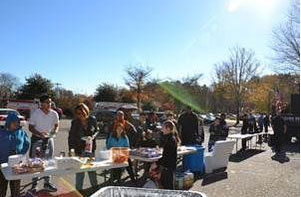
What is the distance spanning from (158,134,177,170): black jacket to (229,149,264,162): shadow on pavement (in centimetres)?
707

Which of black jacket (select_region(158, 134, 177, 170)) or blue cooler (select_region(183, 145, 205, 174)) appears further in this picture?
blue cooler (select_region(183, 145, 205, 174))

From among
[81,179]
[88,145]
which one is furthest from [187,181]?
[88,145]

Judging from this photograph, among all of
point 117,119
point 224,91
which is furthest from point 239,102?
point 117,119

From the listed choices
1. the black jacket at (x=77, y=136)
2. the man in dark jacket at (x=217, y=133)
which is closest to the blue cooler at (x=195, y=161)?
the black jacket at (x=77, y=136)

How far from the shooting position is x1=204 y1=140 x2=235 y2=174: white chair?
36.9ft

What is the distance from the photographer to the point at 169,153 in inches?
300

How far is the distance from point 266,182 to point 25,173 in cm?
644

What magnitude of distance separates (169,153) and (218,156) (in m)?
4.28

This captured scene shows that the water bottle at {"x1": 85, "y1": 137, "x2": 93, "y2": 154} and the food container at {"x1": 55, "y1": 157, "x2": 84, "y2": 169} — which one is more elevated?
the water bottle at {"x1": 85, "y1": 137, "x2": 93, "y2": 154}

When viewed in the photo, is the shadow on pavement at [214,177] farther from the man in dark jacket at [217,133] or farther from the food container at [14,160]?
the food container at [14,160]

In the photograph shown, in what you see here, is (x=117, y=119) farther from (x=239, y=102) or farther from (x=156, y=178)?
(x=239, y=102)

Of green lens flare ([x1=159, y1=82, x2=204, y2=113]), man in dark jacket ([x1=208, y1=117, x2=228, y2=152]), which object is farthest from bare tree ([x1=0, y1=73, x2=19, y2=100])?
man in dark jacket ([x1=208, y1=117, x2=228, y2=152])

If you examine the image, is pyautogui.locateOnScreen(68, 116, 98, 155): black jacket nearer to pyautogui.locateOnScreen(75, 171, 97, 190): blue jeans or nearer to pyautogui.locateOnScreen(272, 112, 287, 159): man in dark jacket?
pyautogui.locateOnScreen(75, 171, 97, 190): blue jeans

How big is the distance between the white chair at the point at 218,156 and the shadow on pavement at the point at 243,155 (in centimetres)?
246
